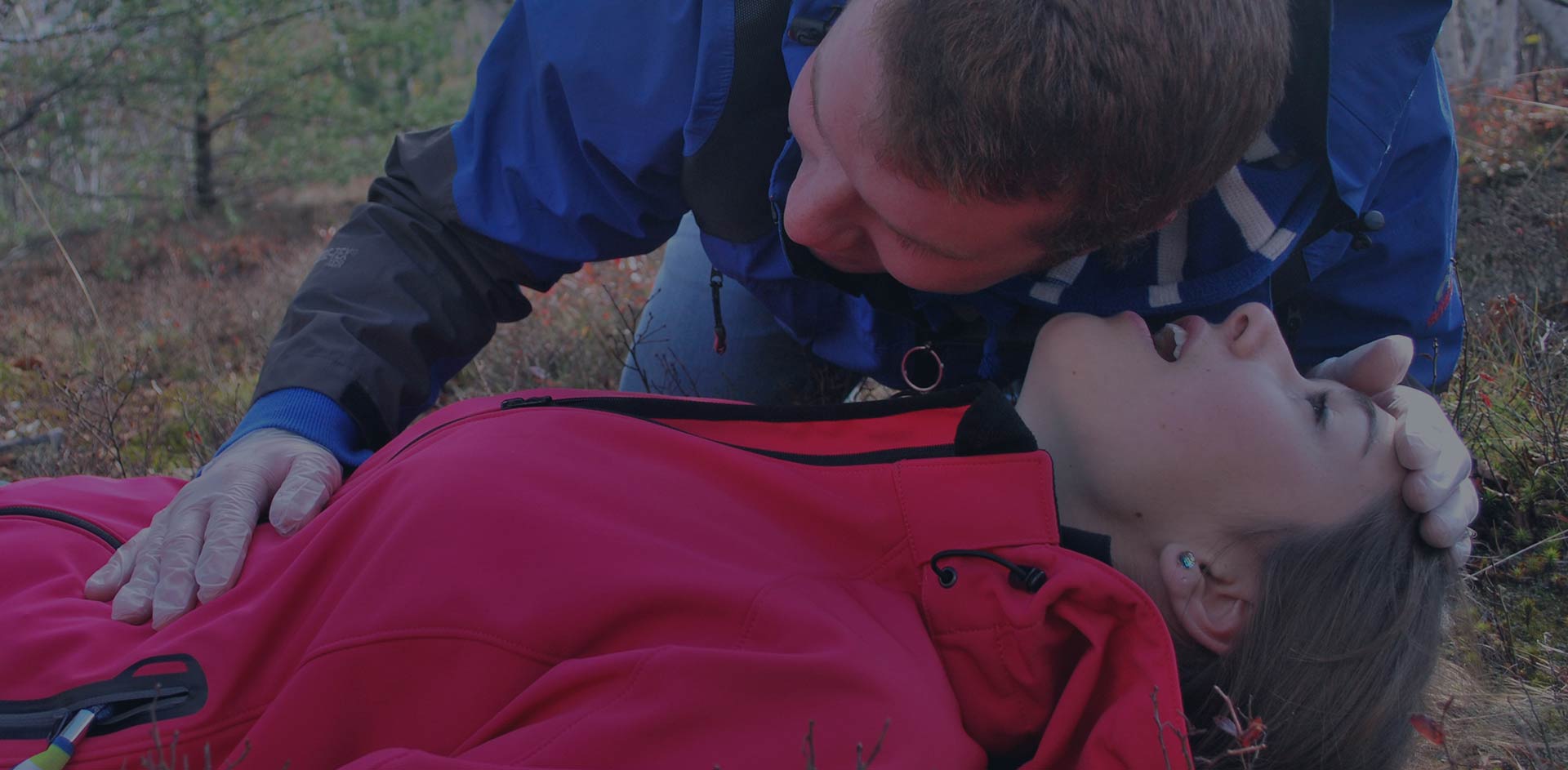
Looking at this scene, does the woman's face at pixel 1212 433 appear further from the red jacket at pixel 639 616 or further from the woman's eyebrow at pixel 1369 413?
the red jacket at pixel 639 616

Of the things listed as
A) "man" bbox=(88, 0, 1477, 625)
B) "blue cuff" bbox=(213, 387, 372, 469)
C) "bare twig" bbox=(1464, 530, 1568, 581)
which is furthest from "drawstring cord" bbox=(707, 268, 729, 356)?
"bare twig" bbox=(1464, 530, 1568, 581)

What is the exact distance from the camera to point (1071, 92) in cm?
159

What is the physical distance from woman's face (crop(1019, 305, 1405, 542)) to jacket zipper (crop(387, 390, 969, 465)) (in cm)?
25

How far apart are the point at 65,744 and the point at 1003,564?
4.74 ft

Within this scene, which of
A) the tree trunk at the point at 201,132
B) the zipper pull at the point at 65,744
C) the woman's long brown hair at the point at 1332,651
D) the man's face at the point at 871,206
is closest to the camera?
the zipper pull at the point at 65,744

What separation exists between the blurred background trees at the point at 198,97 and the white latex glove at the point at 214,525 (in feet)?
16.1

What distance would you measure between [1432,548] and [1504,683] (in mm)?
538

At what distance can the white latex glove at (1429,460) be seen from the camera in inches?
78.6

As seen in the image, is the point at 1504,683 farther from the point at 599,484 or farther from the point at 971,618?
the point at 599,484

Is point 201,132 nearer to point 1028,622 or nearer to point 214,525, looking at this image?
point 214,525

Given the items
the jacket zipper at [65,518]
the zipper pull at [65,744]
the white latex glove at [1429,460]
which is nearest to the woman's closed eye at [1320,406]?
the white latex glove at [1429,460]

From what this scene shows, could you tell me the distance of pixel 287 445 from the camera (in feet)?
7.31

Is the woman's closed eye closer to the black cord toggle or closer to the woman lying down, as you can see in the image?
the woman lying down

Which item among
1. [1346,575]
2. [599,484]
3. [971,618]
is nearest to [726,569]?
[599,484]
